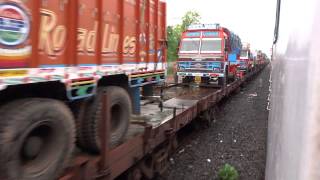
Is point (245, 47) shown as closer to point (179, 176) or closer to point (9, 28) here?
point (179, 176)

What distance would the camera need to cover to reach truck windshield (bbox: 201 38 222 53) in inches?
724

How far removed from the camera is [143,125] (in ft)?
21.7

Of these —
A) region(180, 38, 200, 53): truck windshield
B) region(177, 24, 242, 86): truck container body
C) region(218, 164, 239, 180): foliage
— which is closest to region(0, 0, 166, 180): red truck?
region(218, 164, 239, 180): foliage

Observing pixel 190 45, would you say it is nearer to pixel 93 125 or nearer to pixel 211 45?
pixel 211 45

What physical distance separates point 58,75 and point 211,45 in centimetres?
1498

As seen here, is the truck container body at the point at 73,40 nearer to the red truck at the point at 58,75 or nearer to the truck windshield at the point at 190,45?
the red truck at the point at 58,75

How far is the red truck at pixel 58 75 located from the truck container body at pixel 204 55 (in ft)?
40.8

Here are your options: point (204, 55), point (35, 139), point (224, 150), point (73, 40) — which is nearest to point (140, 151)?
point (73, 40)

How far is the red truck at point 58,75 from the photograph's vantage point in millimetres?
3318

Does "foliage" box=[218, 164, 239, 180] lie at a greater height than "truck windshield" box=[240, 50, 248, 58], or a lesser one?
lesser

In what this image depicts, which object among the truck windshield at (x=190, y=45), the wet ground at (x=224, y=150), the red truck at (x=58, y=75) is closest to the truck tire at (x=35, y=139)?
the red truck at (x=58, y=75)

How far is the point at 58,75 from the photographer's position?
4.00 m

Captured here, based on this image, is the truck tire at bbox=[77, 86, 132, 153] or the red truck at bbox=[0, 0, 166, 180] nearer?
the red truck at bbox=[0, 0, 166, 180]

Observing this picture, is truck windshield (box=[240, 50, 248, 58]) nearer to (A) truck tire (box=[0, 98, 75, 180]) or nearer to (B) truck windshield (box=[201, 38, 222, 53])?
(B) truck windshield (box=[201, 38, 222, 53])
